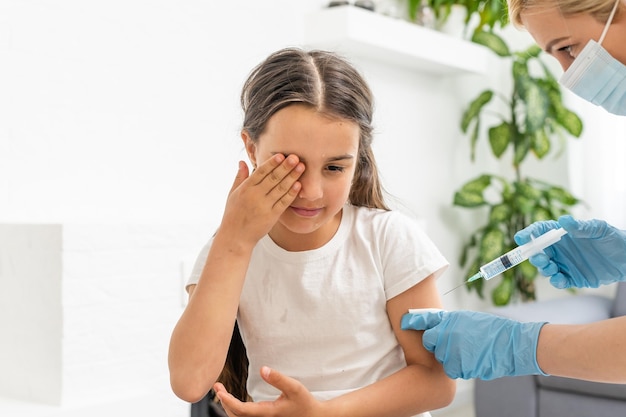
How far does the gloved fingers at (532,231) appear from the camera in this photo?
1.56 m

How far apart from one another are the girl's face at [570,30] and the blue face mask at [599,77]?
0.01 metres

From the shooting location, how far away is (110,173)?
8.05 ft

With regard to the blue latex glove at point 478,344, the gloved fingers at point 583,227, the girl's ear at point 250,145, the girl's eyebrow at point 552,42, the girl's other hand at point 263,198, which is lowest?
the blue latex glove at point 478,344

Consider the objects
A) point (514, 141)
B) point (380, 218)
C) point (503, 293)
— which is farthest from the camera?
point (514, 141)

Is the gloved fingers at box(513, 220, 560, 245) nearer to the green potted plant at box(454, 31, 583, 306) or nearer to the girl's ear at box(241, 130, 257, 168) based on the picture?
the girl's ear at box(241, 130, 257, 168)

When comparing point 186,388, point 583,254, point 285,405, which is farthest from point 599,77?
point 186,388

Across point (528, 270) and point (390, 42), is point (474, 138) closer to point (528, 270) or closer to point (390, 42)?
point (528, 270)

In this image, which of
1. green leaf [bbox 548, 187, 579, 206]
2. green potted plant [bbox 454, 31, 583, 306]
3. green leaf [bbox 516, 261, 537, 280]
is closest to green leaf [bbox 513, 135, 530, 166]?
green potted plant [bbox 454, 31, 583, 306]

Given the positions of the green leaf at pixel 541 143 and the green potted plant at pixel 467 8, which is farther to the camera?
the green leaf at pixel 541 143

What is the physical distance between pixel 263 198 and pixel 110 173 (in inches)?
53.2

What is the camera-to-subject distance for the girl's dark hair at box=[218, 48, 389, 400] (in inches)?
49.8

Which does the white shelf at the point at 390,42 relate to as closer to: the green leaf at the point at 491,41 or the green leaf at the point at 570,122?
the green leaf at the point at 491,41

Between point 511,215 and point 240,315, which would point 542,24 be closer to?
point 240,315

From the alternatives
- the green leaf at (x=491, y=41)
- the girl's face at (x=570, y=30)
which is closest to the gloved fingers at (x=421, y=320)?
the girl's face at (x=570, y=30)
